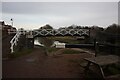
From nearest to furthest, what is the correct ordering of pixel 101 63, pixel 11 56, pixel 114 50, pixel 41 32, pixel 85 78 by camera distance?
1. pixel 101 63
2. pixel 85 78
3. pixel 114 50
4. pixel 11 56
5. pixel 41 32

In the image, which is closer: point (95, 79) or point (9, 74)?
point (95, 79)

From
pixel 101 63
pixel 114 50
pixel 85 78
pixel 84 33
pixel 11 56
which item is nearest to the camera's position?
pixel 101 63

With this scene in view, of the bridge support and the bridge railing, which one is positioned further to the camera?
the bridge railing

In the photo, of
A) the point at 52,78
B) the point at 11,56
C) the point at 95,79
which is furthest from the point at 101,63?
the point at 11,56

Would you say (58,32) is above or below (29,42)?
above

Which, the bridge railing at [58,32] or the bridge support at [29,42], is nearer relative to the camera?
the bridge support at [29,42]

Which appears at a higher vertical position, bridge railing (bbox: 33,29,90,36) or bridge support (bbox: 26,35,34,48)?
bridge railing (bbox: 33,29,90,36)

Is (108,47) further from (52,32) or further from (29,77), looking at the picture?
(52,32)

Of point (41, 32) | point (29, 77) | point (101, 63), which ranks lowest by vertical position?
point (29, 77)

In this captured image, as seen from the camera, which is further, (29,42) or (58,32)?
(58,32)

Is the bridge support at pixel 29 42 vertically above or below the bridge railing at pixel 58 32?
below

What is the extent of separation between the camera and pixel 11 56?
9.55 metres

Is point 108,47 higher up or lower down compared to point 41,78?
higher up

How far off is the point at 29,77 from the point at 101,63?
2.21m
